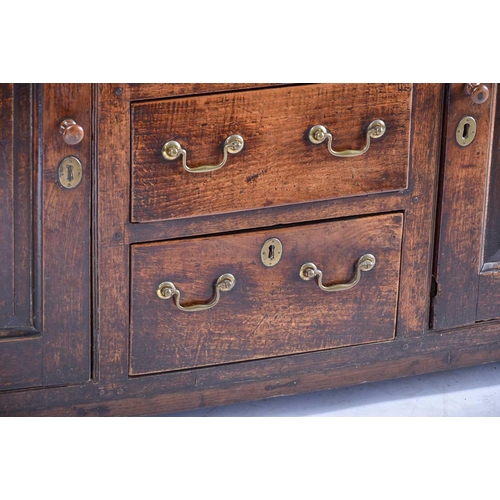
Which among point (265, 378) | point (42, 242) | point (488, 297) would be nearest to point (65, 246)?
point (42, 242)

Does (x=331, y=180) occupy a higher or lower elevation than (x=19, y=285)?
higher

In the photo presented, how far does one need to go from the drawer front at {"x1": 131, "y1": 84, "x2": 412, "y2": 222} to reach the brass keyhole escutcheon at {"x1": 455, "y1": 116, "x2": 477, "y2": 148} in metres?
0.09

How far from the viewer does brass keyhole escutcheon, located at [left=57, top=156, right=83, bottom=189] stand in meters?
1.42

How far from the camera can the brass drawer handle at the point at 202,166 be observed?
146 centimetres

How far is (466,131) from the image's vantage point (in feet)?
5.39

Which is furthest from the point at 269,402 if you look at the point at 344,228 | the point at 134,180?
the point at 134,180

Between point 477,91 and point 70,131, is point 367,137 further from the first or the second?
point 70,131

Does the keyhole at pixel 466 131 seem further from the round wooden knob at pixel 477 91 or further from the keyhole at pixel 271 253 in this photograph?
the keyhole at pixel 271 253

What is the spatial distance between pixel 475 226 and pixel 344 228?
0.73ft

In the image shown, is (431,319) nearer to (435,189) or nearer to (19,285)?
(435,189)

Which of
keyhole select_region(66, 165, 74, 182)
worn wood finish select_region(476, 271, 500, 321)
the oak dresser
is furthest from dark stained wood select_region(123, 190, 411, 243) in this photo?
worn wood finish select_region(476, 271, 500, 321)

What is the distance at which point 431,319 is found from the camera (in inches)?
69.2

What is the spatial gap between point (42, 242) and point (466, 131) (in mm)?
635

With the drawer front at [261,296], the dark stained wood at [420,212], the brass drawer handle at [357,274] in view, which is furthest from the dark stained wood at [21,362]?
the dark stained wood at [420,212]
